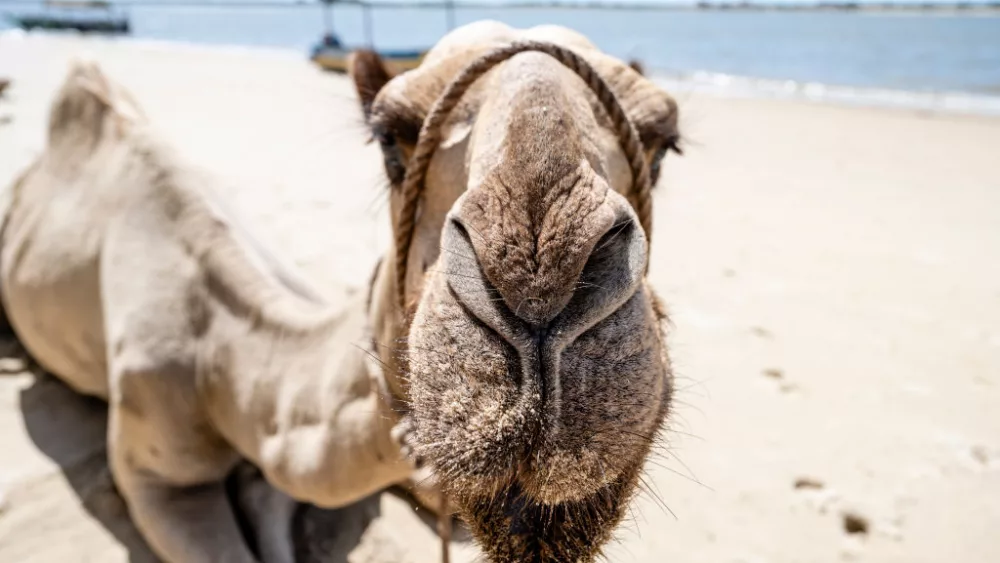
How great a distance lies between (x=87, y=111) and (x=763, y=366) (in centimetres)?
373

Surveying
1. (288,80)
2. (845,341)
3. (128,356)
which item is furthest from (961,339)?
(288,80)

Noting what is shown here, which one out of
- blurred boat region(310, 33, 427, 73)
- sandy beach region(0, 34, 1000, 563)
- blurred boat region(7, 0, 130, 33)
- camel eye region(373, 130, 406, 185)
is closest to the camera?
camel eye region(373, 130, 406, 185)

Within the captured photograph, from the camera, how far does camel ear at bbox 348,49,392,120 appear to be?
1872 mm

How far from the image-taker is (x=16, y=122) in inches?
347

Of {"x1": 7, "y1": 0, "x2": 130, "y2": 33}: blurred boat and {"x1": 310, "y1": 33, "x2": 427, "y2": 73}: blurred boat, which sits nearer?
{"x1": 310, "y1": 33, "x2": 427, "y2": 73}: blurred boat

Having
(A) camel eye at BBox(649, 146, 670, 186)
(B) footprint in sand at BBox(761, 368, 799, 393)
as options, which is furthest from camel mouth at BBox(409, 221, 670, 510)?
(B) footprint in sand at BBox(761, 368, 799, 393)

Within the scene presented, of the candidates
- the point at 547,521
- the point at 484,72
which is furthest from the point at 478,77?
the point at 547,521

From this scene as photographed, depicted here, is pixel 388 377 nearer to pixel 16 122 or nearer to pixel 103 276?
pixel 103 276

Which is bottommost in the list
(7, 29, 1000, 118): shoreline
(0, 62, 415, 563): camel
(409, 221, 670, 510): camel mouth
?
(7, 29, 1000, 118): shoreline

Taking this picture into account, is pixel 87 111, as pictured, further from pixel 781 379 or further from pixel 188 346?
pixel 781 379

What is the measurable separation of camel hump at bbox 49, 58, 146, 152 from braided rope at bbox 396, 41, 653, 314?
6.62 feet

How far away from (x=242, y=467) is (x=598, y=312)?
2125mm

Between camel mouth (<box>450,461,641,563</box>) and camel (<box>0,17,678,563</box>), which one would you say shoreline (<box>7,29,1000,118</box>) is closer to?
camel (<box>0,17,678,563</box>)

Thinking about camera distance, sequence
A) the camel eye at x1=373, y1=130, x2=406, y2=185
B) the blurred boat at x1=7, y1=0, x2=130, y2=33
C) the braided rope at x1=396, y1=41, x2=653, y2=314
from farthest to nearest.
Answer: the blurred boat at x1=7, y1=0, x2=130, y2=33
the camel eye at x1=373, y1=130, x2=406, y2=185
the braided rope at x1=396, y1=41, x2=653, y2=314
